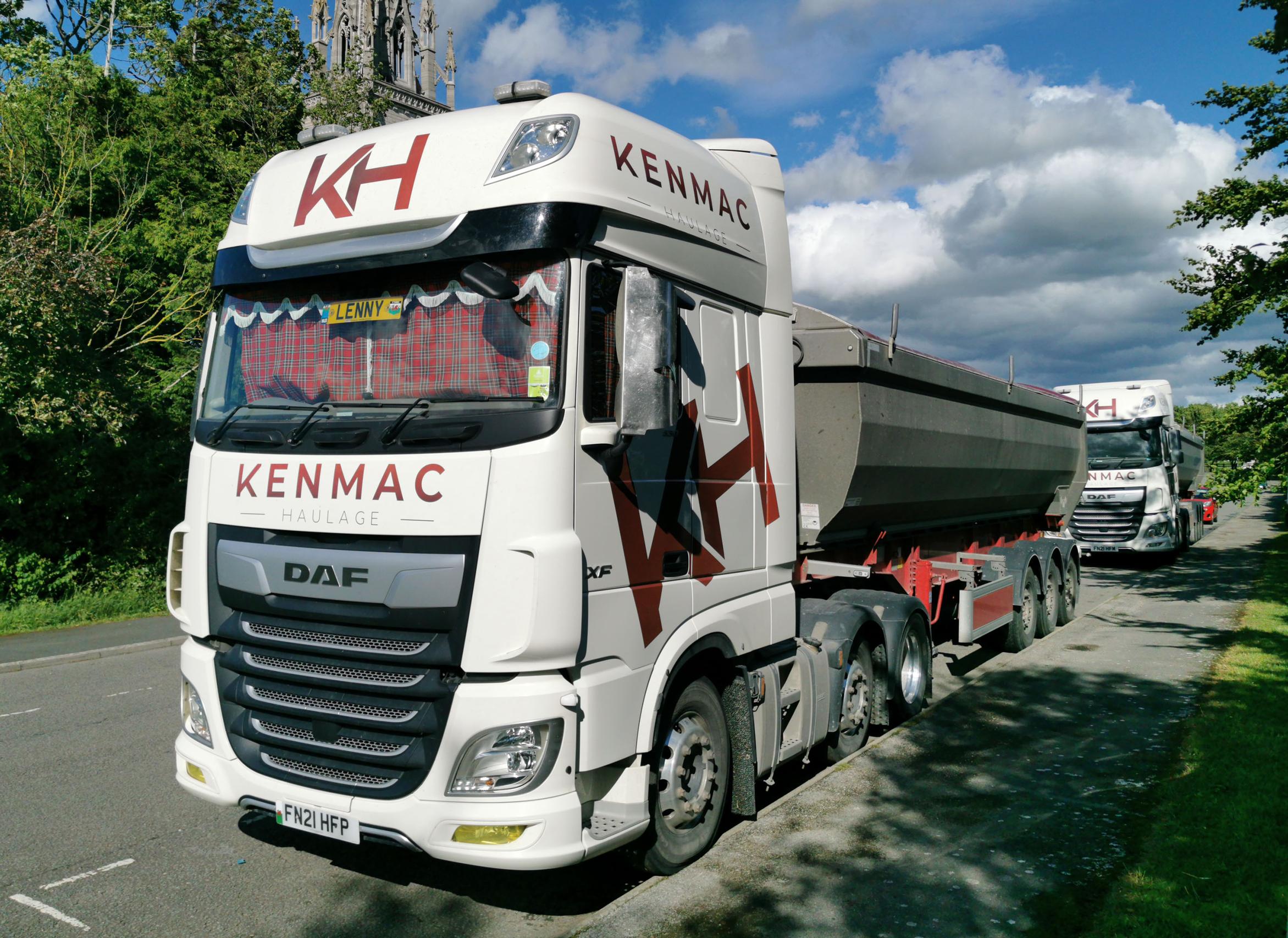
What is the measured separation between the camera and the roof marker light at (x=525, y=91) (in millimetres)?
4410

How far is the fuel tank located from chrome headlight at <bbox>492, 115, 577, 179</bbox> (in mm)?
2796

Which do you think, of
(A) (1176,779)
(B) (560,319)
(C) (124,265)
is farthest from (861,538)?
(C) (124,265)

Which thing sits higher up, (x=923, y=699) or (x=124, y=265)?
(x=124, y=265)

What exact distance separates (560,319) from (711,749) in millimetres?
2303

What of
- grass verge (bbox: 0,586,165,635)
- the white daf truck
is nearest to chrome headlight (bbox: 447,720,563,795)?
grass verge (bbox: 0,586,165,635)

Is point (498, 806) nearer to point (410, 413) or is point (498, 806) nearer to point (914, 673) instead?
point (410, 413)

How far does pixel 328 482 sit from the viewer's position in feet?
13.3

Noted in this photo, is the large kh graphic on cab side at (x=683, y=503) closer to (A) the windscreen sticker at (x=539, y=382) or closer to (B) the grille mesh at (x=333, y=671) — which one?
Answer: (A) the windscreen sticker at (x=539, y=382)

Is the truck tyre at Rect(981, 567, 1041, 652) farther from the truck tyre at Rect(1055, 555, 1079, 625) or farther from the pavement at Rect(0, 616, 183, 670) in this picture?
the pavement at Rect(0, 616, 183, 670)

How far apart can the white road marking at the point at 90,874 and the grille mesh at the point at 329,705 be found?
1484 mm

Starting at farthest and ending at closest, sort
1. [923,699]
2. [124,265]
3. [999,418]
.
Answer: [124,265], [999,418], [923,699]

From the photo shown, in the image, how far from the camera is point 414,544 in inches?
152

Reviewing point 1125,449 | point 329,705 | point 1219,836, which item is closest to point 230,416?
point 329,705

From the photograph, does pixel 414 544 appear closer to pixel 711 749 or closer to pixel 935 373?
pixel 711 749
